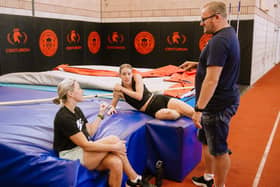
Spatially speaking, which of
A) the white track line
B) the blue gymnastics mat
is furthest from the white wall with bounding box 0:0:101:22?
the white track line

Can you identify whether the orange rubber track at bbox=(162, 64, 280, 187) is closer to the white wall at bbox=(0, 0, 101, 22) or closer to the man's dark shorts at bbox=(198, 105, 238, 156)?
the man's dark shorts at bbox=(198, 105, 238, 156)

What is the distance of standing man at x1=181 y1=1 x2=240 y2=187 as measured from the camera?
2.06 meters

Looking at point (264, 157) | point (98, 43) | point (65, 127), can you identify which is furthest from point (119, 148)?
point (98, 43)

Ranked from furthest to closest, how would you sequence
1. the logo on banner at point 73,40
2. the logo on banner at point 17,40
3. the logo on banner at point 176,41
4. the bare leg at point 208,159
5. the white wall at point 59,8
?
the logo on banner at point 176,41
the logo on banner at point 73,40
the white wall at point 59,8
the logo on banner at point 17,40
the bare leg at point 208,159

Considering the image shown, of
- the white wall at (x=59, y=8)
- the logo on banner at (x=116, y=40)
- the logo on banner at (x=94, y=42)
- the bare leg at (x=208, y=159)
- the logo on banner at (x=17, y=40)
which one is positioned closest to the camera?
the bare leg at (x=208, y=159)

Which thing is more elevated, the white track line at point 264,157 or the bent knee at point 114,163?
the bent knee at point 114,163

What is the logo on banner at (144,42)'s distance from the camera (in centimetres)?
866

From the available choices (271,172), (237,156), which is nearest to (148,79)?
(237,156)

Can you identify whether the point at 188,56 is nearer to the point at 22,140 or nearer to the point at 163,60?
the point at 163,60

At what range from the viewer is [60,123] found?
210cm

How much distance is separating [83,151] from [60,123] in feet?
0.85

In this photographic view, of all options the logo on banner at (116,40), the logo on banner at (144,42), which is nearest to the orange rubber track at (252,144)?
the logo on banner at (144,42)

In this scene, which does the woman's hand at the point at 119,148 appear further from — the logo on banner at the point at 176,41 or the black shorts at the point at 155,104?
the logo on banner at the point at 176,41

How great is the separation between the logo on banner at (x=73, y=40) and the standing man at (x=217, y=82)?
19.8 feet
